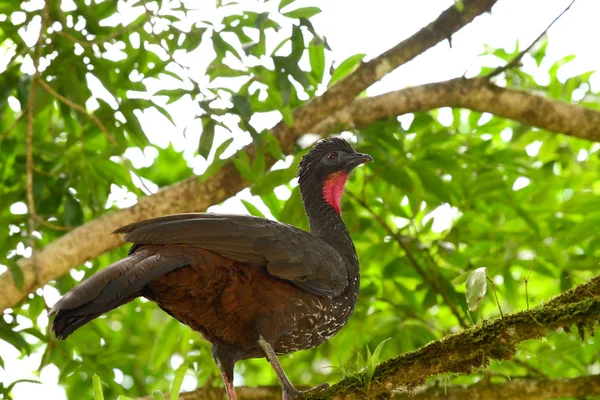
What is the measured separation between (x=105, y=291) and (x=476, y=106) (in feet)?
10.3

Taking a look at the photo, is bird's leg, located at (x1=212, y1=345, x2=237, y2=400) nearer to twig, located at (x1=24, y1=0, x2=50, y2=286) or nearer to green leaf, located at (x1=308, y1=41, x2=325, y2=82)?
twig, located at (x1=24, y1=0, x2=50, y2=286)

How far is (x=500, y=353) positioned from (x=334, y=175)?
4.91 feet

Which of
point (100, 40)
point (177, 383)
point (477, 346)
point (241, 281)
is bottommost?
point (477, 346)

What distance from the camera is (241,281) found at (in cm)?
318

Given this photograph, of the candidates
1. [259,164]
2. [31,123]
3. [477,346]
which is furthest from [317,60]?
[477,346]

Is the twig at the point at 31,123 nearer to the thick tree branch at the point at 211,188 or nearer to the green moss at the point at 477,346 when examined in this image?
the thick tree branch at the point at 211,188

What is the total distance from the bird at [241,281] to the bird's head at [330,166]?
0.44 meters

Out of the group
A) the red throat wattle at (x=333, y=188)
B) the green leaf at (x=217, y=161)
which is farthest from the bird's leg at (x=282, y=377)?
the green leaf at (x=217, y=161)

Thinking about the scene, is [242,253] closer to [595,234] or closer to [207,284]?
[207,284]

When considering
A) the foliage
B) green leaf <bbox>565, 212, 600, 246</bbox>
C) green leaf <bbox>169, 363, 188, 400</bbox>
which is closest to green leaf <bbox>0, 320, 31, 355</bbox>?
the foliage

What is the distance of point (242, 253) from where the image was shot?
10.2 feet

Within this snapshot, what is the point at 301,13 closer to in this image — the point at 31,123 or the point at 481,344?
the point at 31,123

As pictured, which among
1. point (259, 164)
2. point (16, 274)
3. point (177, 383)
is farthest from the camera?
point (259, 164)

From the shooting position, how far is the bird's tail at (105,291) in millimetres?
2619
